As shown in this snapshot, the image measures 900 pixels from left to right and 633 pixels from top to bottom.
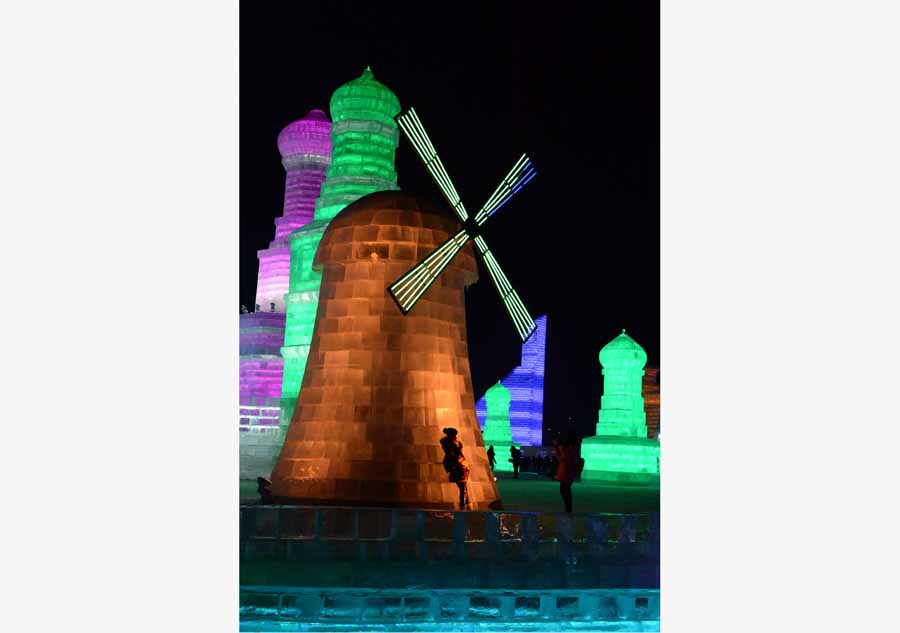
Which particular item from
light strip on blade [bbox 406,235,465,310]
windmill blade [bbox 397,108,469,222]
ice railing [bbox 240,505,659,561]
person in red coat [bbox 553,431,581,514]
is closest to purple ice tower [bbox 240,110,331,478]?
windmill blade [bbox 397,108,469,222]

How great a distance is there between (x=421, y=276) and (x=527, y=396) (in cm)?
2194

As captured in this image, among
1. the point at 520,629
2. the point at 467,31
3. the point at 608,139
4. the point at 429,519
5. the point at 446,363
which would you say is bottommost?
the point at 520,629

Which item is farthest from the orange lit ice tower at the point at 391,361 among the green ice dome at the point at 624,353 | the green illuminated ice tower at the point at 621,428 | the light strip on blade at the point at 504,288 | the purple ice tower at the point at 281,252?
the purple ice tower at the point at 281,252

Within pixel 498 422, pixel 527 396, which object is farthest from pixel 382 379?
pixel 527 396

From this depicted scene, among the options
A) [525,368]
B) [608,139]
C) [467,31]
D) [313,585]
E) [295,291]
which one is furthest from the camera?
[525,368]

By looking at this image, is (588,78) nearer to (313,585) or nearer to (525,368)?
(313,585)

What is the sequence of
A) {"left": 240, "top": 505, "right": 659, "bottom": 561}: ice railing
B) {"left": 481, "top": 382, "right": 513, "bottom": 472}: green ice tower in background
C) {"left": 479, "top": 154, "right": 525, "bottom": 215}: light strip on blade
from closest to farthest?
{"left": 240, "top": 505, "right": 659, "bottom": 561}: ice railing < {"left": 479, "top": 154, "right": 525, "bottom": 215}: light strip on blade < {"left": 481, "top": 382, "right": 513, "bottom": 472}: green ice tower in background

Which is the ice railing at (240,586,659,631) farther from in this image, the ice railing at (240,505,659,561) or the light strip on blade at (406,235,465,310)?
the light strip on blade at (406,235,465,310)

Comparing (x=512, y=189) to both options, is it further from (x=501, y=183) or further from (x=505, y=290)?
(x=505, y=290)

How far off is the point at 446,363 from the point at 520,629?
436cm

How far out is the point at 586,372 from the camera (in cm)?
4147

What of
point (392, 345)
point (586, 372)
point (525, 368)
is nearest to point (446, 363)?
point (392, 345)

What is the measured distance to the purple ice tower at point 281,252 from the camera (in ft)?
91.8

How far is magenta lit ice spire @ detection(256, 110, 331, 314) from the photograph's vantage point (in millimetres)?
30266
